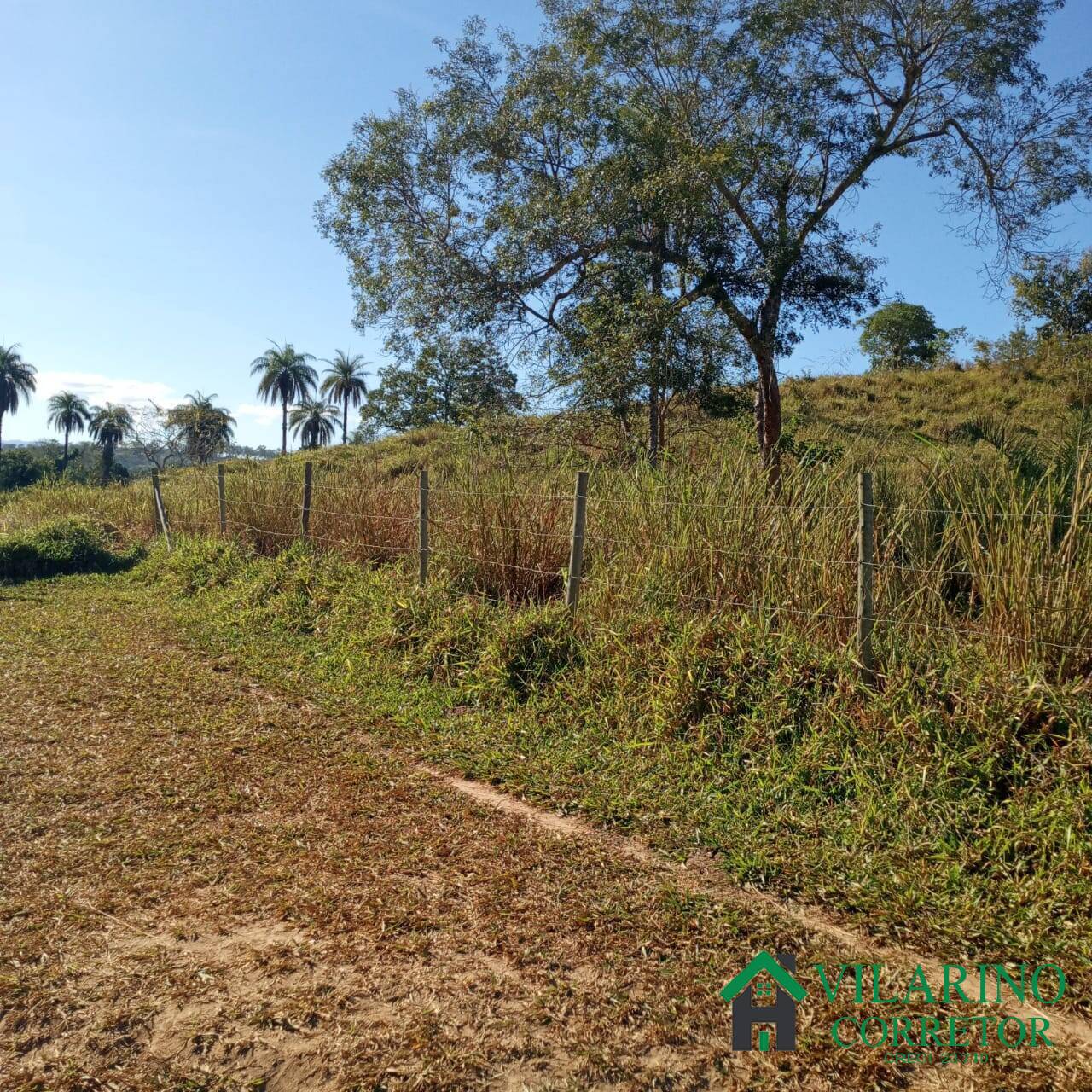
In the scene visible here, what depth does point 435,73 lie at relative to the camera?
498 inches

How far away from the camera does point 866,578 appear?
4.56 metres

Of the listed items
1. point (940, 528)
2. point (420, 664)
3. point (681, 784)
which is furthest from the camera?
point (420, 664)

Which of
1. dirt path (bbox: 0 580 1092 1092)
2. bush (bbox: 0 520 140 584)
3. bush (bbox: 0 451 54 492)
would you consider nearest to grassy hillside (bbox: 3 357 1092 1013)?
dirt path (bbox: 0 580 1092 1092)

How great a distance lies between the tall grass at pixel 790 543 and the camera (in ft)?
13.7

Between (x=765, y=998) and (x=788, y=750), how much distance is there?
178 centimetres

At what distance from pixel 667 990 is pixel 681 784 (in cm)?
158

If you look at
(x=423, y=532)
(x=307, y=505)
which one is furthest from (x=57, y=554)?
(x=423, y=532)

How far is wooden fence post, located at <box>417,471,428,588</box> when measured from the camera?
7.76 m

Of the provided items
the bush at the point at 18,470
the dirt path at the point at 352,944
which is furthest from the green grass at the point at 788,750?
the bush at the point at 18,470

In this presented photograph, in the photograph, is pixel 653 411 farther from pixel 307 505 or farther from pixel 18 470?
pixel 18 470

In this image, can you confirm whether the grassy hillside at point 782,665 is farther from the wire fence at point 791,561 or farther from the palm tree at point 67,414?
the palm tree at point 67,414

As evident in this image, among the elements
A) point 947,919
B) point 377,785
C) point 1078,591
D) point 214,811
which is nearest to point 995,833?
point 947,919

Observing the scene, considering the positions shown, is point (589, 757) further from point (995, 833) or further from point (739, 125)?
point (739, 125)

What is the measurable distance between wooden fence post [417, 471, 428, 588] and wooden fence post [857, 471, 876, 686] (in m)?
4.07
